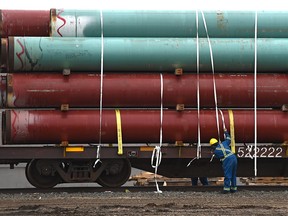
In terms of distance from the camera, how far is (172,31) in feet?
36.3

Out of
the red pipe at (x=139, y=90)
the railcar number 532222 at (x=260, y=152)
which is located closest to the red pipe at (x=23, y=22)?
the red pipe at (x=139, y=90)

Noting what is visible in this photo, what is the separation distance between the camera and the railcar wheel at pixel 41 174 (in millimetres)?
10758

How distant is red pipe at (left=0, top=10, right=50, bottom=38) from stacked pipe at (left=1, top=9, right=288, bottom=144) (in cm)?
31

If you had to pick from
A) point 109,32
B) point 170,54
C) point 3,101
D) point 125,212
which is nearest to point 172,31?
point 170,54

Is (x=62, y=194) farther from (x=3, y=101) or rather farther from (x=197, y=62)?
(x=197, y=62)

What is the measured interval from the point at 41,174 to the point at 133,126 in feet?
7.63

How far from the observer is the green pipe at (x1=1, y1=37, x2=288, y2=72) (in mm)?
10453

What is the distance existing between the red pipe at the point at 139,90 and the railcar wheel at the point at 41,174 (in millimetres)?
1303

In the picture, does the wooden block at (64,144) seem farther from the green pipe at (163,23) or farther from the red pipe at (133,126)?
the green pipe at (163,23)

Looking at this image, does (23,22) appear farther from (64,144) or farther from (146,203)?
(146,203)

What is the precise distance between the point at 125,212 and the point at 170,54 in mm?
4160

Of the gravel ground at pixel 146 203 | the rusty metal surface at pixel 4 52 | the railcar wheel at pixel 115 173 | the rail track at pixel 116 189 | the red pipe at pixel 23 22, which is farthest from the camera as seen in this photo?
the railcar wheel at pixel 115 173

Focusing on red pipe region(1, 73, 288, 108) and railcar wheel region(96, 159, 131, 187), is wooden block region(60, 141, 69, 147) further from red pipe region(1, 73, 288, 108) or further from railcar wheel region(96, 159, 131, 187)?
railcar wheel region(96, 159, 131, 187)

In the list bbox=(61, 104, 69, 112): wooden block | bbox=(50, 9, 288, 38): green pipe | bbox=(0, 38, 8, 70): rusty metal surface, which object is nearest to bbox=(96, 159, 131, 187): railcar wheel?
bbox=(61, 104, 69, 112): wooden block
